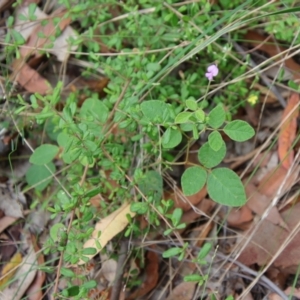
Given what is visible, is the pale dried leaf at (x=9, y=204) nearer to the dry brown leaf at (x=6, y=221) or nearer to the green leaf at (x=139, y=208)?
the dry brown leaf at (x=6, y=221)

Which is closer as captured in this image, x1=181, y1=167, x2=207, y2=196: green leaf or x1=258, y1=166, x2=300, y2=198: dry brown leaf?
x1=181, y1=167, x2=207, y2=196: green leaf

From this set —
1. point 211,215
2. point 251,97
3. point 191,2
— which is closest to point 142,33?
point 191,2

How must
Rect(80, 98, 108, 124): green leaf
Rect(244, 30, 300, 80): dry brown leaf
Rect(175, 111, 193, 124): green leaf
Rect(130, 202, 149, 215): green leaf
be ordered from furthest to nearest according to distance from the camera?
Rect(244, 30, 300, 80): dry brown leaf < Rect(80, 98, 108, 124): green leaf < Rect(130, 202, 149, 215): green leaf < Rect(175, 111, 193, 124): green leaf

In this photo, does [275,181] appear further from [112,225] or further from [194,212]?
[112,225]

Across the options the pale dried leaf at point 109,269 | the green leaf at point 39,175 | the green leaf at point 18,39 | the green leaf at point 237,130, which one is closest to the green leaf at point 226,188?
the green leaf at point 237,130

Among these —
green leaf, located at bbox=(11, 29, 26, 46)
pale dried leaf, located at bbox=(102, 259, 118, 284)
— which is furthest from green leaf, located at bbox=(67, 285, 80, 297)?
green leaf, located at bbox=(11, 29, 26, 46)

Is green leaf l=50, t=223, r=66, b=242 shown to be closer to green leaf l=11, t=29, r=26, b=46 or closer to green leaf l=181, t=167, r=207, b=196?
green leaf l=181, t=167, r=207, b=196
